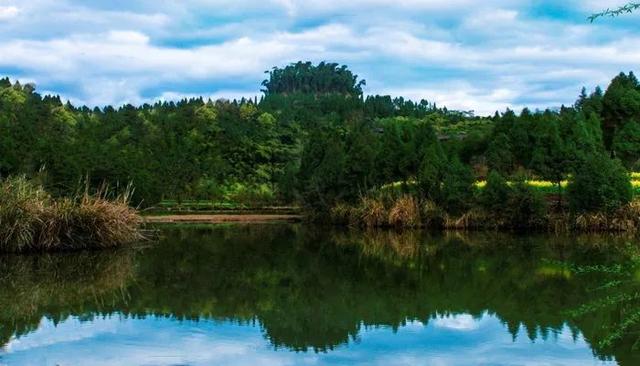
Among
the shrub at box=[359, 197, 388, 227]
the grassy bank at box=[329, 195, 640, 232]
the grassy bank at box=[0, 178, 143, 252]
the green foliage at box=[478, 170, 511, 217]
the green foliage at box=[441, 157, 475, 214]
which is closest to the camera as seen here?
the grassy bank at box=[0, 178, 143, 252]

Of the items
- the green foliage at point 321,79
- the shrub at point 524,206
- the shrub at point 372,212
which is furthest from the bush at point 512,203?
Answer: the green foliage at point 321,79

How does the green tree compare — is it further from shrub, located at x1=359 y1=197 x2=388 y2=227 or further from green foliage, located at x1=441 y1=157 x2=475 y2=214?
shrub, located at x1=359 y1=197 x2=388 y2=227

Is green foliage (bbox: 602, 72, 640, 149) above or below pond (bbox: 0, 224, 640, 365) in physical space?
above

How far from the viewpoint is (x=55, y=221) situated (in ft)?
57.5

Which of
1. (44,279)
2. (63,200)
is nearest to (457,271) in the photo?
(44,279)

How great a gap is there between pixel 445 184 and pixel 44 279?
53.0ft

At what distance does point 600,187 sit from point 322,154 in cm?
1237

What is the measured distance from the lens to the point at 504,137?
29078 millimetres

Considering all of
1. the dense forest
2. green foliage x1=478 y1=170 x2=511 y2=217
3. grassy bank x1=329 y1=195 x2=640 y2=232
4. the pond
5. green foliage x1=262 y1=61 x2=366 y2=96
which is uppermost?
green foliage x1=262 y1=61 x2=366 y2=96

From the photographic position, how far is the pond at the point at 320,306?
8.23m

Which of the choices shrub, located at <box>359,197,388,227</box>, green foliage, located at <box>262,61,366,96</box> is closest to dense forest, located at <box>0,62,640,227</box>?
shrub, located at <box>359,197,388,227</box>

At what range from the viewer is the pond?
27.0 feet

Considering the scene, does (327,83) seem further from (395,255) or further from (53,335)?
(53,335)

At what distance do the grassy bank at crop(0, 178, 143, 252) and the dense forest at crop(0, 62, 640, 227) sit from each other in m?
1.89
